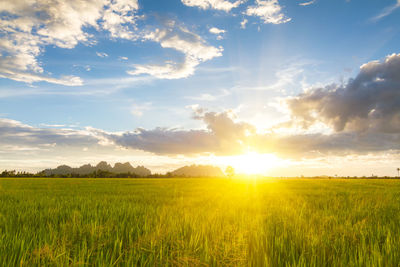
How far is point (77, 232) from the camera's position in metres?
4.02

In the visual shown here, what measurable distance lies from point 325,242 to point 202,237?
1776 millimetres

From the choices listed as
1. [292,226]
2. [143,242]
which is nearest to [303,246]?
[292,226]

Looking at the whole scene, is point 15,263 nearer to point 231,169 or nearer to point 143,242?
point 143,242

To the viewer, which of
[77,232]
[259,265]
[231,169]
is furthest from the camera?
[231,169]

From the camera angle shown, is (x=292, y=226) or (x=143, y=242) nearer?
(x=143, y=242)

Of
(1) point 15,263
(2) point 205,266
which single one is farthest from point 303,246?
(1) point 15,263

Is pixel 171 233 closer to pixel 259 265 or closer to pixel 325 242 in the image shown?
pixel 259 265

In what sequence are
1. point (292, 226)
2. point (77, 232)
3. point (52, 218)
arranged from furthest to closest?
1. point (52, 218)
2. point (292, 226)
3. point (77, 232)

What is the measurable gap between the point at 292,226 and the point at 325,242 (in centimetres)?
113

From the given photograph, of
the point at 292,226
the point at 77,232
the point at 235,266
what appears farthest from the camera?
the point at 292,226

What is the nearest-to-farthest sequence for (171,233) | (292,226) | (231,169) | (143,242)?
1. (143,242)
2. (171,233)
3. (292,226)
4. (231,169)

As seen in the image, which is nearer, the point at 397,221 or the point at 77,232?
the point at 77,232

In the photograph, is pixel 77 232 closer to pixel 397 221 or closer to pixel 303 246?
pixel 303 246

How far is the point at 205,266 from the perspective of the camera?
2475 mm
